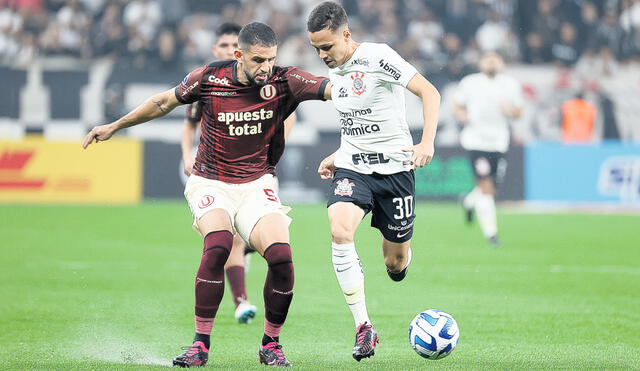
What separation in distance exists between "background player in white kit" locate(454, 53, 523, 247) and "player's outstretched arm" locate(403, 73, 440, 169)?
25.8 feet

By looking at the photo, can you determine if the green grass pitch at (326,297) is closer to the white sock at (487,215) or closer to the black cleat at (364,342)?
the black cleat at (364,342)

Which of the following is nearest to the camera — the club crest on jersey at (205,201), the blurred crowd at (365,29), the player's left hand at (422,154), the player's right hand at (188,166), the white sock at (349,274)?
the player's left hand at (422,154)

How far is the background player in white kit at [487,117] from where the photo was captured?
14680 millimetres

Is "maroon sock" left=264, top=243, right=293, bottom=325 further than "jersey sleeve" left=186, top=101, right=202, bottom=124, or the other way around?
"jersey sleeve" left=186, top=101, right=202, bottom=124

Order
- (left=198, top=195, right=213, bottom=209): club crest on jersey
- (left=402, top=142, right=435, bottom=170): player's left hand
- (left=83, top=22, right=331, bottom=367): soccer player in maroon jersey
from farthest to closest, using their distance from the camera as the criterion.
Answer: (left=198, top=195, right=213, bottom=209): club crest on jersey, (left=83, top=22, right=331, bottom=367): soccer player in maroon jersey, (left=402, top=142, right=435, bottom=170): player's left hand

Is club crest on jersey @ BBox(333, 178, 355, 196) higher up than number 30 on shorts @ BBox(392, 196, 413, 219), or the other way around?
club crest on jersey @ BBox(333, 178, 355, 196)

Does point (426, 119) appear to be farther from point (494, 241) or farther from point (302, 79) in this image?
point (494, 241)

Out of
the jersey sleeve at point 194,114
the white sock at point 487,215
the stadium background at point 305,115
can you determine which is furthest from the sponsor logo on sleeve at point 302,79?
the white sock at point 487,215

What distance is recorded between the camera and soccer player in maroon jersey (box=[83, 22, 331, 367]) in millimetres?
6398

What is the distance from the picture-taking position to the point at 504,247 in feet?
45.9

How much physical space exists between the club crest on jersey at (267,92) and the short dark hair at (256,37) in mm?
333

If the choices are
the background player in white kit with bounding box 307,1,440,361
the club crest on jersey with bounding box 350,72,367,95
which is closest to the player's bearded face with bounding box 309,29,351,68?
the background player in white kit with bounding box 307,1,440,361

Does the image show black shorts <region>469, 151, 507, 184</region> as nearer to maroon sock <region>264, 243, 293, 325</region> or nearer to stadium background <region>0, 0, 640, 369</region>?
stadium background <region>0, 0, 640, 369</region>

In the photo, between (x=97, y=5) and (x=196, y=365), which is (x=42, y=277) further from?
(x=97, y=5)
